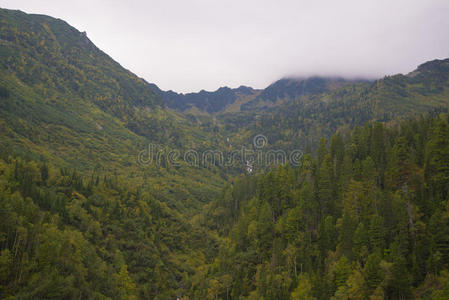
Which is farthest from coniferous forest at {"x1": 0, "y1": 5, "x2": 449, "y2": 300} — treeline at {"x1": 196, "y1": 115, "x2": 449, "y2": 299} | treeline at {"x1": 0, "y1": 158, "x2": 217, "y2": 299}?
treeline at {"x1": 0, "y1": 158, "x2": 217, "y2": 299}

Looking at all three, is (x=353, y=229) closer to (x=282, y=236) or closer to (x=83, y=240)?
(x=282, y=236)

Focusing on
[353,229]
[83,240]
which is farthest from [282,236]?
[83,240]

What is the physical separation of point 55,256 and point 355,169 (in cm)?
10068

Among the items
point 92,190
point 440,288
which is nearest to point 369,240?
point 440,288

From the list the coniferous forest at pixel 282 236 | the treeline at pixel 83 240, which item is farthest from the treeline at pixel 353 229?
the treeline at pixel 83 240

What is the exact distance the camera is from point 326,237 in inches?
3634

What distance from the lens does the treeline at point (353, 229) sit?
69438mm

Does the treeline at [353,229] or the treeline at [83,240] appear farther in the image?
the treeline at [83,240]

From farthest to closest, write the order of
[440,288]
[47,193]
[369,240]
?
[47,193] < [369,240] < [440,288]

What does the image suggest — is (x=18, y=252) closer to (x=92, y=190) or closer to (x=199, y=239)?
(x=92, y=190)

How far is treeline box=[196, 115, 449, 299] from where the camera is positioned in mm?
69438

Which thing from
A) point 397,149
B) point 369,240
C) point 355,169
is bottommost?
point 369,240

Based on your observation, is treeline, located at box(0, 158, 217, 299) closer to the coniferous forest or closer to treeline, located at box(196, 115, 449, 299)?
the coniferous forest

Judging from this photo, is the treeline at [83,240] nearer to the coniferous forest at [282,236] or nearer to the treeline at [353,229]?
the coniferous forest at [282,236]
